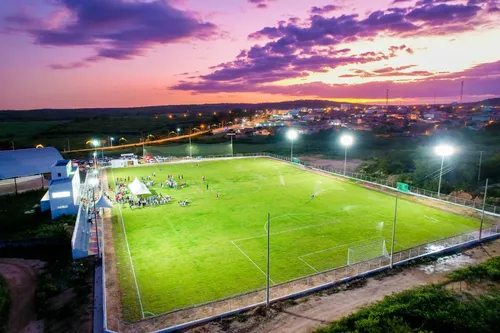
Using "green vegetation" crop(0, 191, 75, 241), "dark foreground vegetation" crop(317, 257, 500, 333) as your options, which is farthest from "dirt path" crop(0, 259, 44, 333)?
"dark foreground vegetation" crop(317, 257, 500, 333)

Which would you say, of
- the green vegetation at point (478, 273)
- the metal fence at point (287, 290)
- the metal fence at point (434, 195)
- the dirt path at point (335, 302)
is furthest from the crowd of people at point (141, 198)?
the green vegetation at point (478, 273)

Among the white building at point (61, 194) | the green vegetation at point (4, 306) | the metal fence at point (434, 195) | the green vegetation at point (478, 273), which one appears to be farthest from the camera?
the white building at point (61, 194)

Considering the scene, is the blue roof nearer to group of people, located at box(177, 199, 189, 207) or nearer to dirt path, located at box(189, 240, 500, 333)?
group of people, located at box(177, 199, 189, 207)

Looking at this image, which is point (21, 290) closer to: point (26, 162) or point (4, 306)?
point (4, 306)

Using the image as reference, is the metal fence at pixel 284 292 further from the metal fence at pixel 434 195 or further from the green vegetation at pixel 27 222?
the green vegetation at pixel 27 222

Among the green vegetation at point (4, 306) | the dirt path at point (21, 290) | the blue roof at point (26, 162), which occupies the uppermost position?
the blue roof at point (26, 162)

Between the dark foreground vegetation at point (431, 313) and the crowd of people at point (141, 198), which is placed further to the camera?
the crowd of people at point (141, 198)

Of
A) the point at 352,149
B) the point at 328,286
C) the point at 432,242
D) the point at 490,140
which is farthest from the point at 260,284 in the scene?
the point at 490,140

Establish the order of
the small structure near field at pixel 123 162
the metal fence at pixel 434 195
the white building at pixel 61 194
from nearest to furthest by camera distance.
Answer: the metal fence at pixel 434 195, the white building at pixel 61 194, the small structure near field at pixel 123 162
